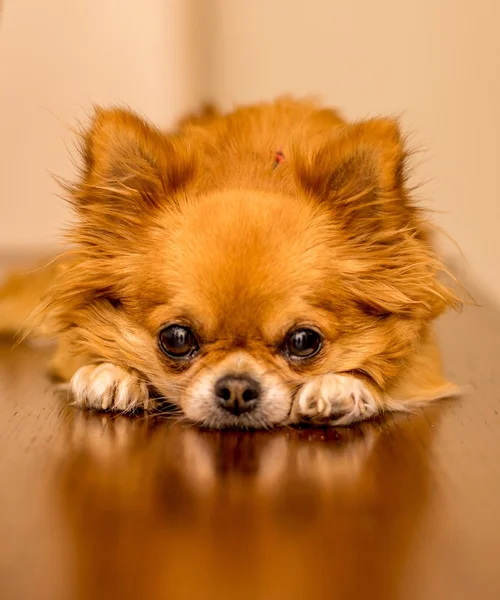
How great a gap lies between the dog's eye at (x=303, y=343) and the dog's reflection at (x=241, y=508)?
21 cm

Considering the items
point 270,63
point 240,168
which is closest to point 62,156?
point 270,63

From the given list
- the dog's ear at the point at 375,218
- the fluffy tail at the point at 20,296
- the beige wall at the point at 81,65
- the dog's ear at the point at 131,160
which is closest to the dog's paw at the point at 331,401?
the dog's ear at the point at 375,218

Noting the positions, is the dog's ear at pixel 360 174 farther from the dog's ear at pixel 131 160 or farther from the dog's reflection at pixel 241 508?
the dog's reflection at pixel 241 508

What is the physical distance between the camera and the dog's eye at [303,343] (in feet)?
7.56

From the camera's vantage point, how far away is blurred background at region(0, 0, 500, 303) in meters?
4.75

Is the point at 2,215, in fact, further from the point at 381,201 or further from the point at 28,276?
the point at 381,201

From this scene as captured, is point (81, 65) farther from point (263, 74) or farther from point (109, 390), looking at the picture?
point (109, 390)

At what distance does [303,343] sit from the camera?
232 cm

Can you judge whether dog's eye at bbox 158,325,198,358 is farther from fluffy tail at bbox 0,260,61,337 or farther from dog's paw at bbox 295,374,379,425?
fluffy tail at bbox 0,260,61,337

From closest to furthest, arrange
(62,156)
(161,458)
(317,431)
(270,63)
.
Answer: (161,458) < (317,431) < (270,63) < (62,156)

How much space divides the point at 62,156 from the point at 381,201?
366cm

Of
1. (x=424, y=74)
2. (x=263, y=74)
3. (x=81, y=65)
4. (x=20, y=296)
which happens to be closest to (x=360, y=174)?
(x=20, y=296)

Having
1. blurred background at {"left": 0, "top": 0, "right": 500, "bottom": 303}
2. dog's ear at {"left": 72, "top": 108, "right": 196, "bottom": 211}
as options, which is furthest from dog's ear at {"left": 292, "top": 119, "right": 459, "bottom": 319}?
blurred background at {"left": 0, "top": 0, "right": 500, "bottom": 303}

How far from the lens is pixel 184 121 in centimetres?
338
